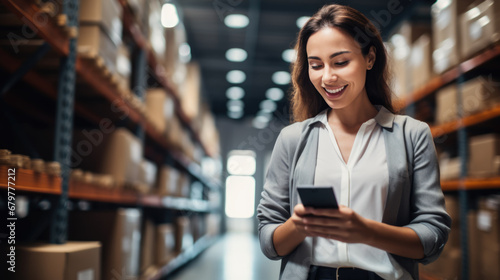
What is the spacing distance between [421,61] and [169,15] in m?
3.34

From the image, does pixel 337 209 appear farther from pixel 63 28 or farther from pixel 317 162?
pixel 63 28

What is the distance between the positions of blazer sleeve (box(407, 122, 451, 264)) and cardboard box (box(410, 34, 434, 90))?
3.69 meters

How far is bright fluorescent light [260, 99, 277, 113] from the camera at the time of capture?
1280cm

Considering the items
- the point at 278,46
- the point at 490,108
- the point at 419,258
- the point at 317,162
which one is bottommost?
the point at 419,258

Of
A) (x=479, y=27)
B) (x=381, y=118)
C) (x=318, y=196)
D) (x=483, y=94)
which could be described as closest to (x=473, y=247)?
(x=483, y=94)

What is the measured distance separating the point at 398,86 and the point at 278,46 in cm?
343

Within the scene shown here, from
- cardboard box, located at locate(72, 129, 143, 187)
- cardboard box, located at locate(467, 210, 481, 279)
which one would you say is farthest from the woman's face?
cardboard box, located at locate(467, 210, 481, 279)

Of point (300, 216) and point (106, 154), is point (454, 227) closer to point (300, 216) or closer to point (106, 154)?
point (106, 154)

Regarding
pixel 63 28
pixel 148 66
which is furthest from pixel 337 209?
pixel 148 66

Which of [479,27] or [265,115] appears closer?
[479,27]

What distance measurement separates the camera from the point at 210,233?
11.0 metres

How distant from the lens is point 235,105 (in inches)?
529

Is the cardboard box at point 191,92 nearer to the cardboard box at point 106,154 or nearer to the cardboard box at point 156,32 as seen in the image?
the cardboard box at point 156,32

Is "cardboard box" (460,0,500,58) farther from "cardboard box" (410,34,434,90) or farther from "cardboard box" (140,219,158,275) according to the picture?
"cardboard box" (140,219,158,275)
